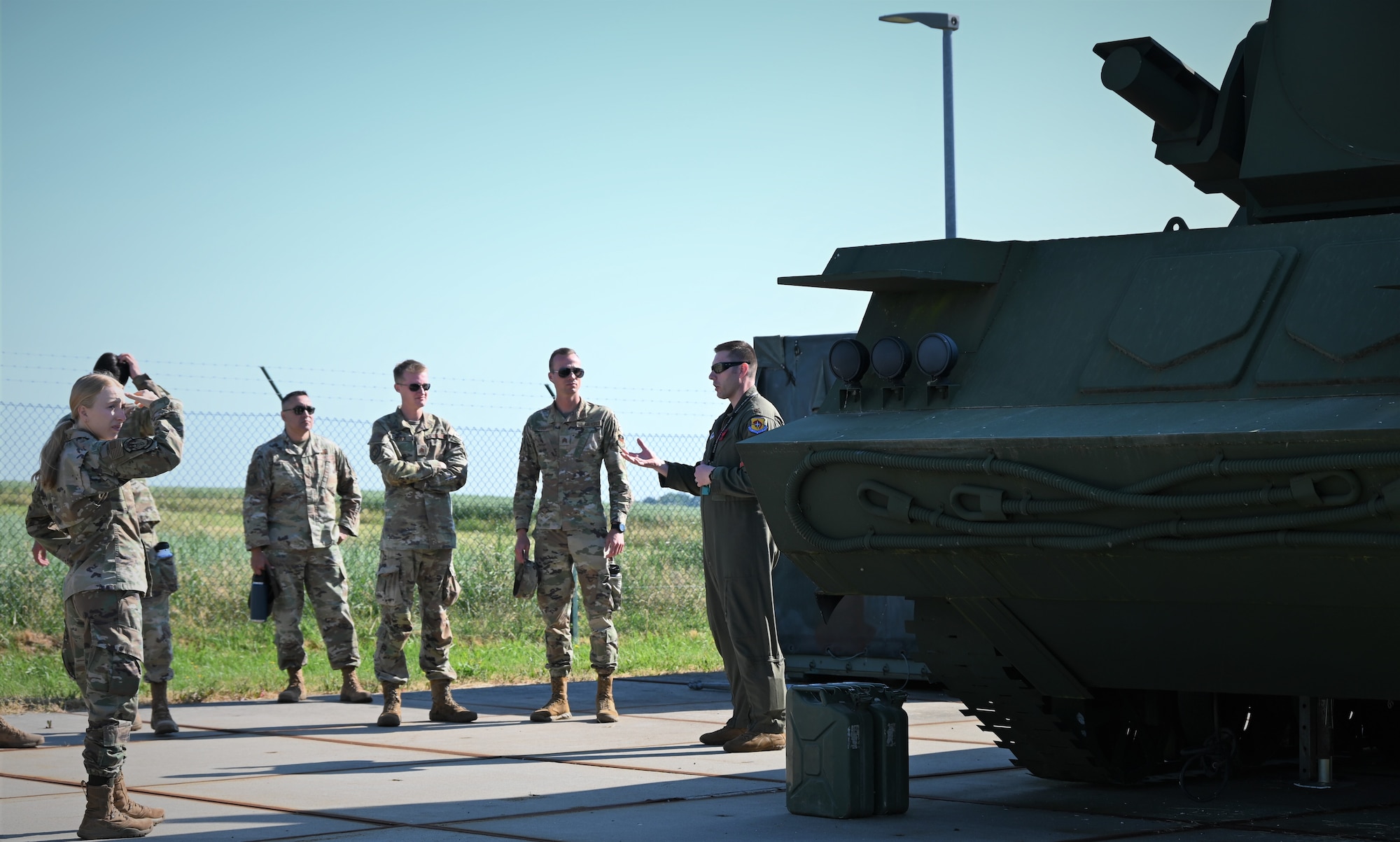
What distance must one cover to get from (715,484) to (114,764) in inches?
119

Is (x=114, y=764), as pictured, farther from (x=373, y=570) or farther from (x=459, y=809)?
(x=373, y=570)

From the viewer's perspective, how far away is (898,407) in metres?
6.17

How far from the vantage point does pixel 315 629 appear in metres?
14.9

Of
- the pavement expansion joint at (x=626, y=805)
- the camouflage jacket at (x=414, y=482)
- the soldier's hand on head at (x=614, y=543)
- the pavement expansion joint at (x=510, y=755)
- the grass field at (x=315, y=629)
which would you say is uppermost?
the camouflage jacket at (x=414, y=482)

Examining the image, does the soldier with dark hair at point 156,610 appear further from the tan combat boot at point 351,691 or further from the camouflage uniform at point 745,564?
the camouflage uniform at point 745,564

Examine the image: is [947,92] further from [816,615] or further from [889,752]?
[889,752]

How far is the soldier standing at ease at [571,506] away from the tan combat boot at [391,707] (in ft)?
2.86

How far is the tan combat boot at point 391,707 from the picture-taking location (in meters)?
9.25

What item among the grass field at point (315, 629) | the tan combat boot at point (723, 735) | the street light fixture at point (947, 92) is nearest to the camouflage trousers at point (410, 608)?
the tan combat boot at point (723, 735)

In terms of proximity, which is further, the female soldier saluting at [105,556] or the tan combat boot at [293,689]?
the tan combat boot at [293,689]

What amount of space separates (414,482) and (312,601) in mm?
1961

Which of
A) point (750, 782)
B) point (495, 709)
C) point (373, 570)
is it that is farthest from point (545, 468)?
point (373, 570)

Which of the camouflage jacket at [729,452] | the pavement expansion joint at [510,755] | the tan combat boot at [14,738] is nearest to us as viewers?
the pavement expansion joint at [510,755]

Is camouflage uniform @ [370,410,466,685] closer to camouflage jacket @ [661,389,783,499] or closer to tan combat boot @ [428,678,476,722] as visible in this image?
tan combat boot @ [428,678,476,722]
